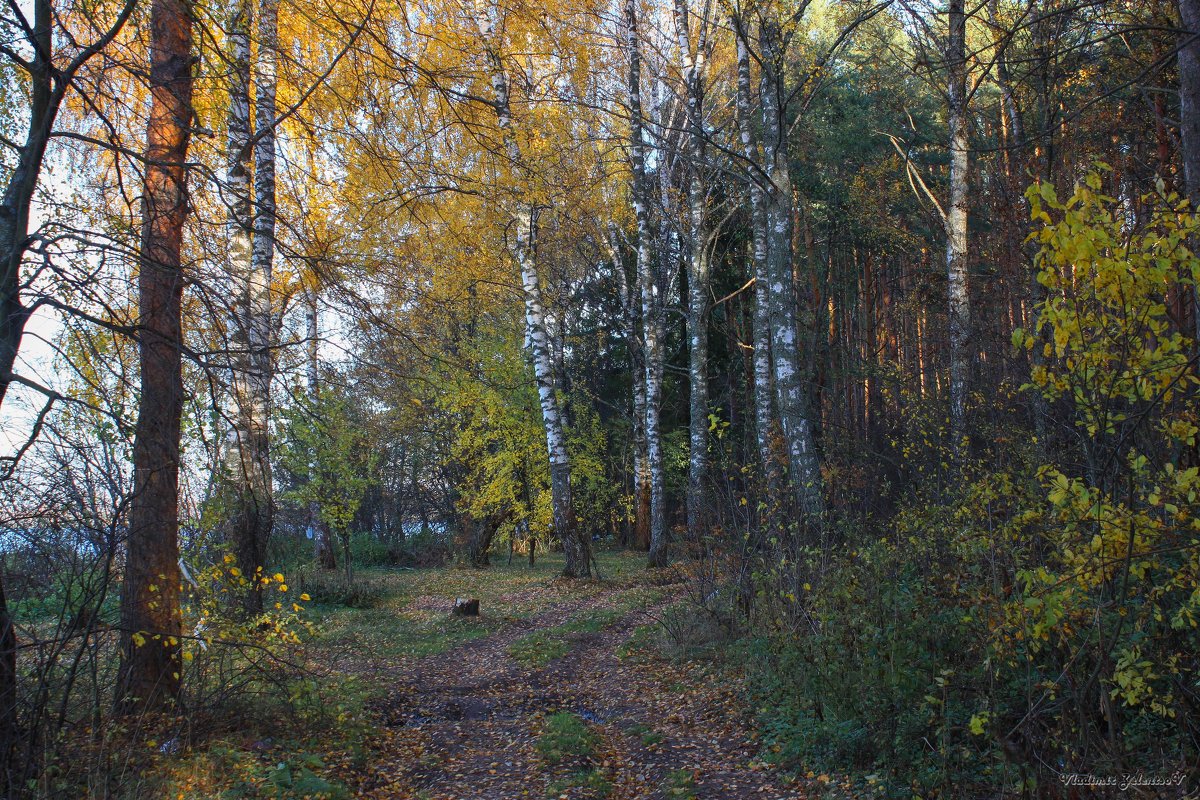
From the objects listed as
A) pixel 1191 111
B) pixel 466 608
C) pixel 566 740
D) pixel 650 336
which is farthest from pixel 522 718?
pixel 650 336

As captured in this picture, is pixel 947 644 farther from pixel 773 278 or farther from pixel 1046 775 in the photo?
pixel 773 278

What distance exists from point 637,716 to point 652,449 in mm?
10646

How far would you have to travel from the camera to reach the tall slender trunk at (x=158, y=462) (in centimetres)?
502

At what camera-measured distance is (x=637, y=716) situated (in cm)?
715

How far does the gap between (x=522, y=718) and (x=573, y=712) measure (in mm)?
486

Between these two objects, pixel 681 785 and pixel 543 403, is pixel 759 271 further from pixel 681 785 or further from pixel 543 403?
pixel 681 785

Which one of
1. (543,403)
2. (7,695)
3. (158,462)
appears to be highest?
(543,403)

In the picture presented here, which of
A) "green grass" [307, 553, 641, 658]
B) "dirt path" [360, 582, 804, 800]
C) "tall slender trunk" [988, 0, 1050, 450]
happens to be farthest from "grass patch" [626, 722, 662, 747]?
"tall slender trunk" [988, 0, 1050, 450]

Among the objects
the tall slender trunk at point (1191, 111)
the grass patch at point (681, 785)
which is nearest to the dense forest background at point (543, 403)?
the tall slender trunk at point (1191, 111)

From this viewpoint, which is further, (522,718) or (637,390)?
(637,390)

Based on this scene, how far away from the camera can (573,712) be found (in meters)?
7.40

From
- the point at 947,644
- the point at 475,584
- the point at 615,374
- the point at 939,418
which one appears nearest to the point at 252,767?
the point at 947,644

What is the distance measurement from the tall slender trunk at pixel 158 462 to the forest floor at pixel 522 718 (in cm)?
78

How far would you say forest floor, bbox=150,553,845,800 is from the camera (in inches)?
213
